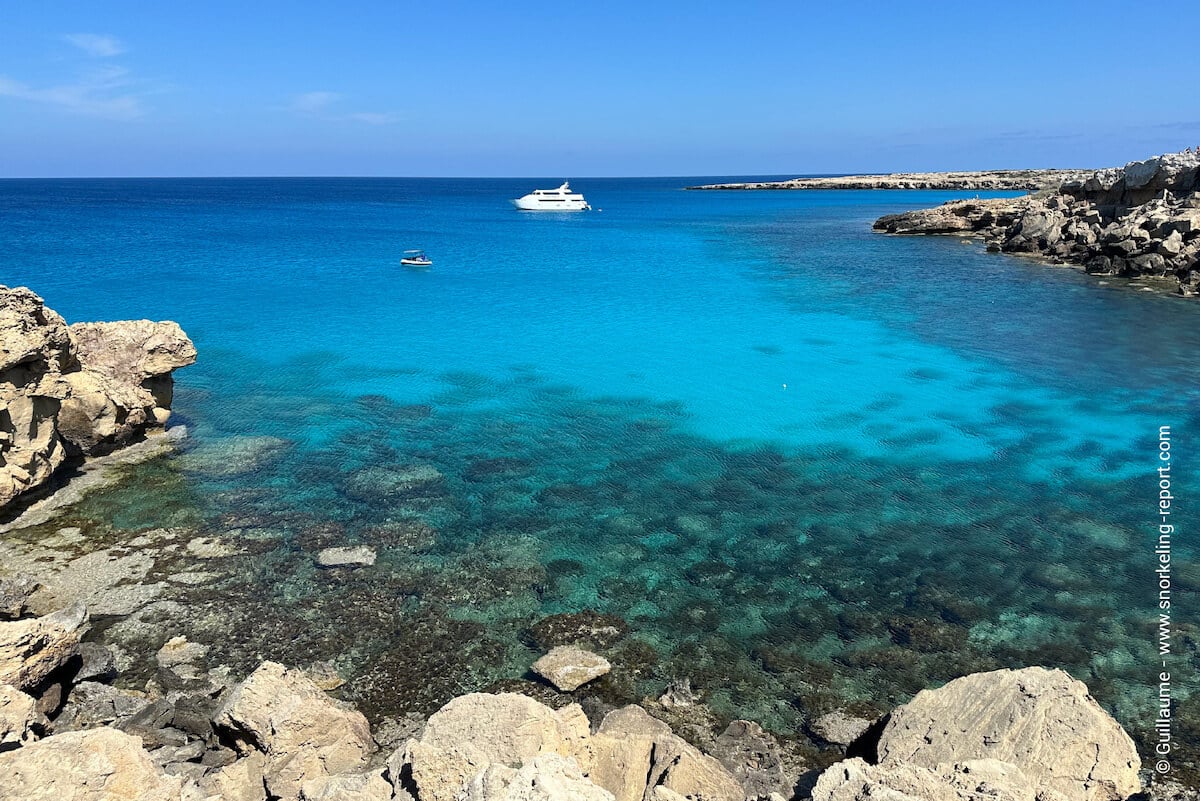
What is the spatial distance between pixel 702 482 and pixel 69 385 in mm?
12620

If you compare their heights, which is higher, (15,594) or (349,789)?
(349,789)

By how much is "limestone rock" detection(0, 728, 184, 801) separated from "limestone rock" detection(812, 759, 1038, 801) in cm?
521

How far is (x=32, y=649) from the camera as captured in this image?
28.9 ft

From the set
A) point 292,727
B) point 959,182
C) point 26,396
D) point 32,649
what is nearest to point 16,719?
point 32,649

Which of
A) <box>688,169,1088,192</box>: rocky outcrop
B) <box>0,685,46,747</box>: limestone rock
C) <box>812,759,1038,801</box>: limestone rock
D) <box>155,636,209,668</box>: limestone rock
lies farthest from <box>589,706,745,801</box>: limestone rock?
<box>688,169,1088,192</box>: rocky outcrop

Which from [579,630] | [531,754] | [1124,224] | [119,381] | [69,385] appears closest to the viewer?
[531,754]

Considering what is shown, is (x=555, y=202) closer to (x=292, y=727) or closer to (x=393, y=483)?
(x=393, y=483)

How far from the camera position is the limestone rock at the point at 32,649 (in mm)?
8555

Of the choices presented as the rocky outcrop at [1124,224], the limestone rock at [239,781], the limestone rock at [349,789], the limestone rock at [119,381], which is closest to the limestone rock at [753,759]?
the limestone rock at [349,789]

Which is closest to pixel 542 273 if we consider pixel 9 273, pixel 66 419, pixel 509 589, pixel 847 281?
pixel 847 281

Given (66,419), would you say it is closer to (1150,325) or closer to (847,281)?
(1150,325)

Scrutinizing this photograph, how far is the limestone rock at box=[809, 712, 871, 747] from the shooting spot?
29.4 ft

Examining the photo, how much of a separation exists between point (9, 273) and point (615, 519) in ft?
145

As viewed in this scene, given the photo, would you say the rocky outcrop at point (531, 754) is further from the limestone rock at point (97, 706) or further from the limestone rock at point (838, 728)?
the limestone rock at point (838, 728)
